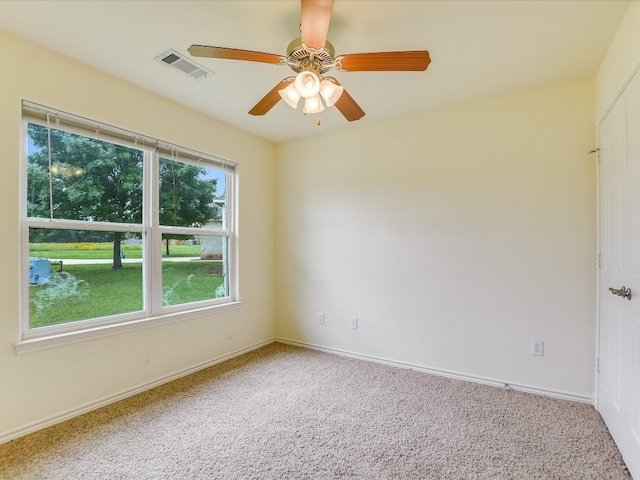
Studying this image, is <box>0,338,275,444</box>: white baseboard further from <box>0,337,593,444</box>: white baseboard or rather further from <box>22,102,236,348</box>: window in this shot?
<box>22,102,236,348</box>: window

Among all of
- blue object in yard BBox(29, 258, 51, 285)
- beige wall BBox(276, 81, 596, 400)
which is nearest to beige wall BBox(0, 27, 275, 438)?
blue object in yard BBox(29, 258, 51, 285)

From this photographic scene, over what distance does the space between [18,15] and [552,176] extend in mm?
3550

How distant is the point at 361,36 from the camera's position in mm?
1917

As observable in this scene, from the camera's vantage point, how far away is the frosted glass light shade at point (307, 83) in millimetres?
1657

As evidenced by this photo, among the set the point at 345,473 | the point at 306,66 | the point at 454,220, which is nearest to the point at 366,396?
the point at 345,473

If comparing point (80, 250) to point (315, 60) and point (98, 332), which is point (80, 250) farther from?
point (315, 60)

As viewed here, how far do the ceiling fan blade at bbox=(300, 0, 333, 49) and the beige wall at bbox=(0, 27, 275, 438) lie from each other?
Result: 1759mm

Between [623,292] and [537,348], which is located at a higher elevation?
[623,292]

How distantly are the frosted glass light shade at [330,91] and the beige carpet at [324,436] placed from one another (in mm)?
1968

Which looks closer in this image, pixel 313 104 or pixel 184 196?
pixel 313 104

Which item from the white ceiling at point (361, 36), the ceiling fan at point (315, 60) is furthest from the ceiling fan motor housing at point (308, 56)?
the white ceiling at point (361, 36)

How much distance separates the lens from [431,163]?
9.71 ft

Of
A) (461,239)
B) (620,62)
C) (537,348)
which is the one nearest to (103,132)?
(461,239)

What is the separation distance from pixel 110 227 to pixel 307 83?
187cm
